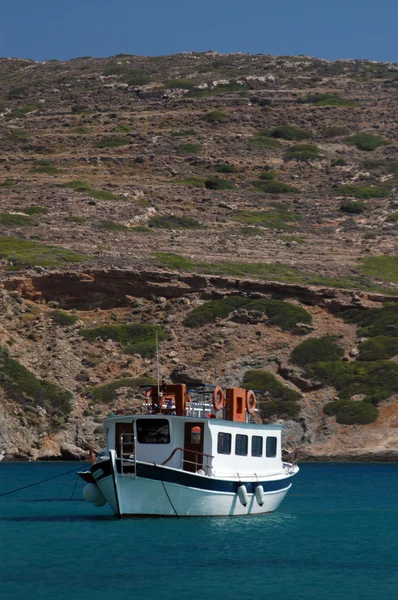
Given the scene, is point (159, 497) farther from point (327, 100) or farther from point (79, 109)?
point (327, 100)

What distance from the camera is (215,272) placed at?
69938 millimetres

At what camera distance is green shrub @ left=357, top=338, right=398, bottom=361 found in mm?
61500

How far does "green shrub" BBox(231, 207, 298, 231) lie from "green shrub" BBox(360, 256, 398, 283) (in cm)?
971

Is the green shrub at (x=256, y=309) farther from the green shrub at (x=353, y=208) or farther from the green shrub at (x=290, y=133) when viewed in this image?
the green shrub at (x=290, y=133)

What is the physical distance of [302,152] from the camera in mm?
105875

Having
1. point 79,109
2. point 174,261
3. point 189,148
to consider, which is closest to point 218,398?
point 174,261

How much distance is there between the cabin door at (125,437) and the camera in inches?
1312

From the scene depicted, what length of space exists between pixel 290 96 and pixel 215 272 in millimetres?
57307

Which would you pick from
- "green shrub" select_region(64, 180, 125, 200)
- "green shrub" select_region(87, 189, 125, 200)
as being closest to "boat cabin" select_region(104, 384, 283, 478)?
"green shrub" select_region(87, 189, 125, 200)

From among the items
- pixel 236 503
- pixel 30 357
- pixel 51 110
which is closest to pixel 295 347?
pixel 30 357

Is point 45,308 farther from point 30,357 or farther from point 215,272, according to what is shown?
point 215,272

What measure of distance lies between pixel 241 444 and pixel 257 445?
105 centimetres

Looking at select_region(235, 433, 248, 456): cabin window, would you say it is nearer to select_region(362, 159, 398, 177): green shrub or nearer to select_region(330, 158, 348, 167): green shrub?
select_region(362, 159, 398, 177): green shrub

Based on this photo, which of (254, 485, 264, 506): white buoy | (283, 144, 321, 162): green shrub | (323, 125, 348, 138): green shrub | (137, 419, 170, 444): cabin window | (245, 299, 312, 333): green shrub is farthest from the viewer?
(323, 125, 348, 138): green shrub
